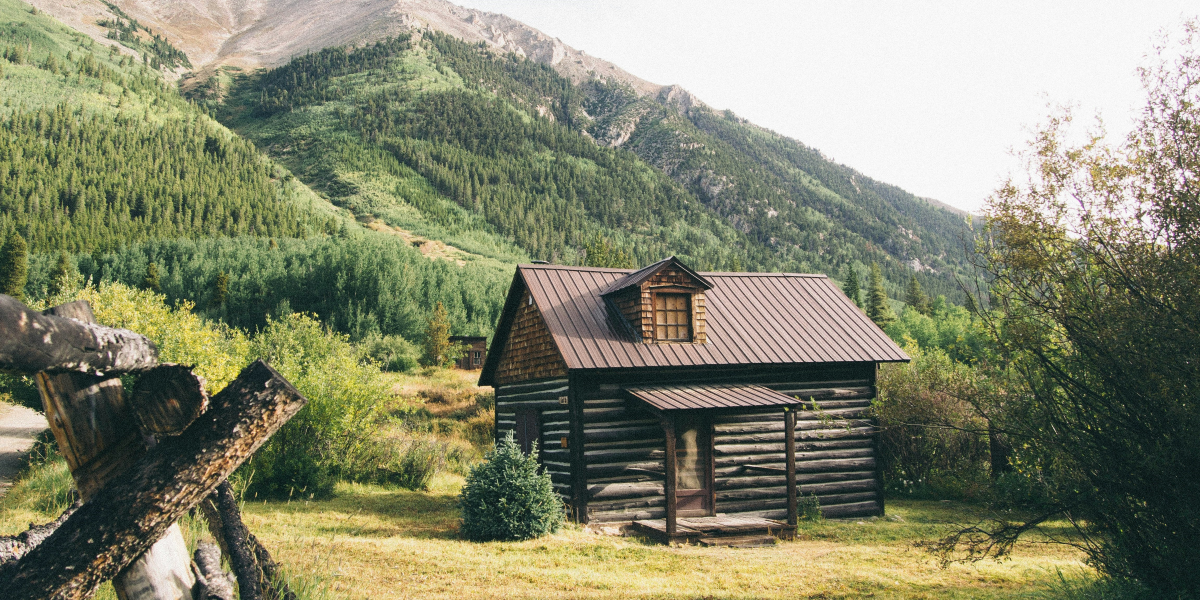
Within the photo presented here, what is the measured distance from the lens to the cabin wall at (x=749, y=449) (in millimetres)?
14977

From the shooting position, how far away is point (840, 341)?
17891 mm

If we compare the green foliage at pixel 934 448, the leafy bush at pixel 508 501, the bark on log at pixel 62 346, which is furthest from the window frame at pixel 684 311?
the bark on log at pixel 62 346

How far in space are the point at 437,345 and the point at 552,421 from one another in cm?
3795

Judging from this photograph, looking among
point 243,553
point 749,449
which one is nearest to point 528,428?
point 749,449

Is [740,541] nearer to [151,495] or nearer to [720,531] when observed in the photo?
[720,531]

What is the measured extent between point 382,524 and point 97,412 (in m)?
11.1

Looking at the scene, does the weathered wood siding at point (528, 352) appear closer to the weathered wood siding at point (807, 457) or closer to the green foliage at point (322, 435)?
the green foliage at point (322, 435)

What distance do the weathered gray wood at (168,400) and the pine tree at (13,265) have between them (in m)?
70.0

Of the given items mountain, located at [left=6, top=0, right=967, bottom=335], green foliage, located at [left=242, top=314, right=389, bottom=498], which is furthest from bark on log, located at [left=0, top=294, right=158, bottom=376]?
mountain, located at [left=6, top=0, right=967, bottom=335]

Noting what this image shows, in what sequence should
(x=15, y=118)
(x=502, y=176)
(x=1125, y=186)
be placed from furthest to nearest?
1. (x=502, y=176)
2. (x=15, y=118)
3. (x=1125, y=186)

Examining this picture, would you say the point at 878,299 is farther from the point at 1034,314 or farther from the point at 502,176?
the point at 502,176

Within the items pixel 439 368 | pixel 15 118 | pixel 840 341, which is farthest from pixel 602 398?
pixel 15 118

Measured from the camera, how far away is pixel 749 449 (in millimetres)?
16266

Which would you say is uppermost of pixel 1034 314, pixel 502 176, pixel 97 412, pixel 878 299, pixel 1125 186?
pixel 502 176
